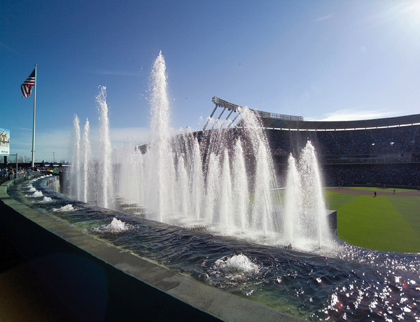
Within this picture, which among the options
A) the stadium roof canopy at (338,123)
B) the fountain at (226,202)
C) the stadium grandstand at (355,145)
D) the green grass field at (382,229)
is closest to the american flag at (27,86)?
the fountain at (226,202)

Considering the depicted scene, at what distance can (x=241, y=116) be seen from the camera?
140ft

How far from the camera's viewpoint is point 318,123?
Answer: 46.6 meters

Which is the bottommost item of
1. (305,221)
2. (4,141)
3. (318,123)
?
(305,221)

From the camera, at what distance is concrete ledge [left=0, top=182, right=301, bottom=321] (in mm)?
1551

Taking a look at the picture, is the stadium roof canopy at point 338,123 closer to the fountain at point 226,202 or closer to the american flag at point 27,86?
the fountain at point 226,202

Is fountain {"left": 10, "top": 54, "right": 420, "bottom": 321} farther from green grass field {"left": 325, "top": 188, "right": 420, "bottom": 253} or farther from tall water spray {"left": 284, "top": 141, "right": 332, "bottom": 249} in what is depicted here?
green grass field {"left": 325, "top": 188, "right": 420, "bottom": 253}

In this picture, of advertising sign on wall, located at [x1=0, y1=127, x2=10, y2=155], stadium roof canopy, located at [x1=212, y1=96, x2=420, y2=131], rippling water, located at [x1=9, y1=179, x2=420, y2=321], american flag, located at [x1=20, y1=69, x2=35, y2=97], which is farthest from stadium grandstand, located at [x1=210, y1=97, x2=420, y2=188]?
rippling water, located at [x1=9, y1=179, x2=420, y2=321]

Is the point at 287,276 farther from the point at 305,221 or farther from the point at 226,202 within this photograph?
the point at 226,202

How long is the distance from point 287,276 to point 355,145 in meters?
51.5

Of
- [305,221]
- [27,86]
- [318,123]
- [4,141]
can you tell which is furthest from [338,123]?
[4,141]

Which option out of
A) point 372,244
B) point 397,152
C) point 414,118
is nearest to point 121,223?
point 372,244

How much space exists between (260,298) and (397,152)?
169ft

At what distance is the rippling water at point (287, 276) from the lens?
2.42 meters

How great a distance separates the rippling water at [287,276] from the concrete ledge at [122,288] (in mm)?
935
